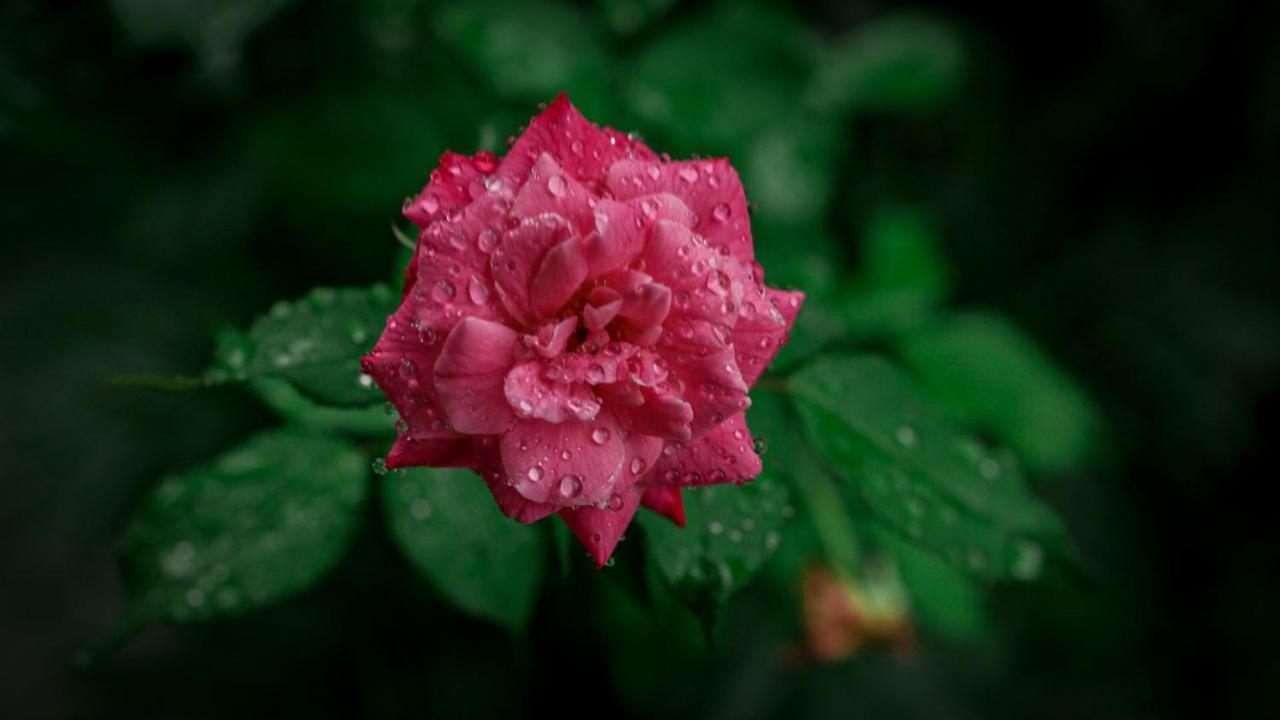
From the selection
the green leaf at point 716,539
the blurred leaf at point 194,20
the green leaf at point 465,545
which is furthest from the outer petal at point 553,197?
the blurred leaf at point 194,20

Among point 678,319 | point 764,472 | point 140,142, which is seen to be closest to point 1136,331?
point 764,472

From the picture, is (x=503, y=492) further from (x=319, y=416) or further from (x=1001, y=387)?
(x=1001, y=387)

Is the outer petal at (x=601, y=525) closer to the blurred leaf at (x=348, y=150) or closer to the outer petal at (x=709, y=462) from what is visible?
the outer petal at (x=709, y=462)

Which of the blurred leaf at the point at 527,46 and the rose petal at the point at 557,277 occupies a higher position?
the rose petal at the point at 557,277

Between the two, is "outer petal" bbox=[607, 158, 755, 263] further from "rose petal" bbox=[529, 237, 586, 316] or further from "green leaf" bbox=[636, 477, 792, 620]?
"green leaf" bbox=[636, 477, 792, 620]

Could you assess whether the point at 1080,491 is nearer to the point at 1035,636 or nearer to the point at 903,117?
the point at 1035,636

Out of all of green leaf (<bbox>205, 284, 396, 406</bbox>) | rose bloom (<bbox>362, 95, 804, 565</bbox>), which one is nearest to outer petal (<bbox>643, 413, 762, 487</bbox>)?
rose bloom (<bbox>362, 95, 804, 565</bbox>)
